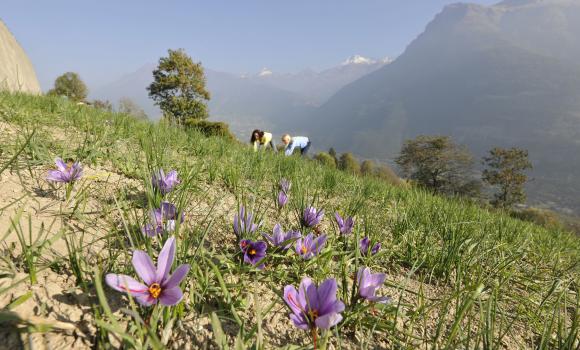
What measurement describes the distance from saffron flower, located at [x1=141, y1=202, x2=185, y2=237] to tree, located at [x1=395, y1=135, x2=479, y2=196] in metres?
50.5

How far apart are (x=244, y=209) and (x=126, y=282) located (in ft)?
2.43

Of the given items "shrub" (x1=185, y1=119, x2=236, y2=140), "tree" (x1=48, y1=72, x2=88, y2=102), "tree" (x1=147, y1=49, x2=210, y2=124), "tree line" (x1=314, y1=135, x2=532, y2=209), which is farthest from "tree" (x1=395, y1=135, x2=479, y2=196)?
"tree" (x1=48, y1=72, x2=88, y2=102)

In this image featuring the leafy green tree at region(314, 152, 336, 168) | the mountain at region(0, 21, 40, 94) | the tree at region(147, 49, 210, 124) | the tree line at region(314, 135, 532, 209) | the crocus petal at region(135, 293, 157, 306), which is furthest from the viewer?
the tree line at region(314, 135, 532, 209)

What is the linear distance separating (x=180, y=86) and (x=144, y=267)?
141 ft

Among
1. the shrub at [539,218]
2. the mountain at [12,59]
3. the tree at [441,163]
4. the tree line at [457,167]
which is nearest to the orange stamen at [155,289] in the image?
the shrub at [539,218]

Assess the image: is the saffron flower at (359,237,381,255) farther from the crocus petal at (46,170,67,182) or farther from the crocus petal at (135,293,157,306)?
the crocus petal at (46,170,67,182)

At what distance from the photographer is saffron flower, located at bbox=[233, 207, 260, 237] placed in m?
1.48

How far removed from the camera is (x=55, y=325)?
0.85m

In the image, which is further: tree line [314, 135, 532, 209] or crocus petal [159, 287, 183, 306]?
tree line [314, 135, 532, 209]

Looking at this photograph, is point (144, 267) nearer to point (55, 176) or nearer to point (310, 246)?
point (310, 246)

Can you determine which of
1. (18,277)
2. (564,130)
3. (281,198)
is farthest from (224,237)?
(564,130)

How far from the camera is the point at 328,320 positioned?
87 centimetres

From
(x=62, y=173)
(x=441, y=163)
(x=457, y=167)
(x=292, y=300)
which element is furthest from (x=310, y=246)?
(x=457, y=167)

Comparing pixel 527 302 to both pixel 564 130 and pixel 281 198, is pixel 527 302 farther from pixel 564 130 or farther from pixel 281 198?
pixel 564 130
